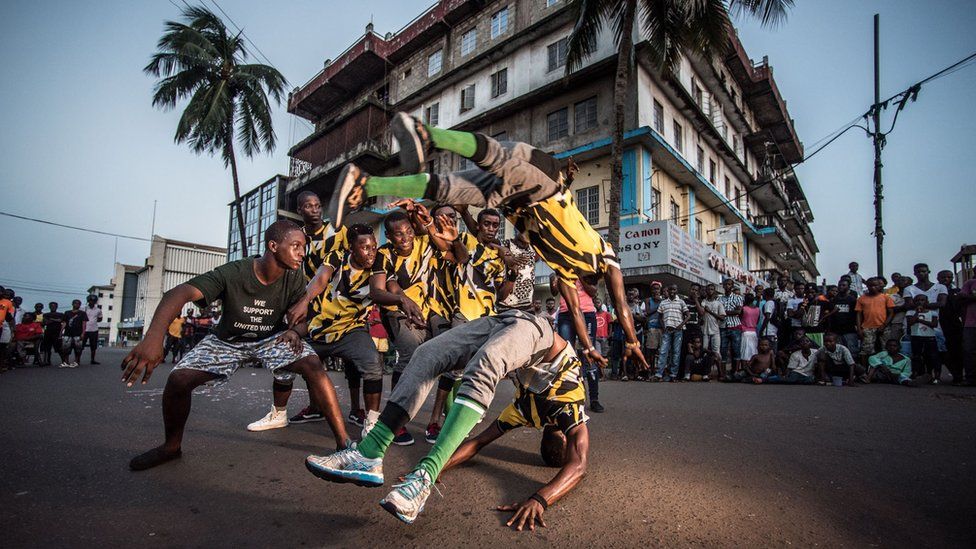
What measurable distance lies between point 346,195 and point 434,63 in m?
24.4

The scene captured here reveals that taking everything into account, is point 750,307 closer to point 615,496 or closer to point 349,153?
point 615,496

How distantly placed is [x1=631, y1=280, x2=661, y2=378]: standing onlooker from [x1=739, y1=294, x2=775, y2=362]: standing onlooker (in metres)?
1.54

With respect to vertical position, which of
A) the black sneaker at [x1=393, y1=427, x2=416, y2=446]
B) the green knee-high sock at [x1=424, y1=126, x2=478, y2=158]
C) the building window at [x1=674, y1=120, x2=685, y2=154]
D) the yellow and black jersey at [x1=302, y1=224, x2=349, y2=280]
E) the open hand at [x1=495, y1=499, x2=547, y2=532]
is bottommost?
the black sneaker at [x1=393, y1=427, x2=416, y2=446]

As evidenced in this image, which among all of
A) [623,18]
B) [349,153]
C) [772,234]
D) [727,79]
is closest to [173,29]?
[349,153]

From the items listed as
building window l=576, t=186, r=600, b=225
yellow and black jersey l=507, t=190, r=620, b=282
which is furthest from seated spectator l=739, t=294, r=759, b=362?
building window l=576, t=186, r=600, b=225

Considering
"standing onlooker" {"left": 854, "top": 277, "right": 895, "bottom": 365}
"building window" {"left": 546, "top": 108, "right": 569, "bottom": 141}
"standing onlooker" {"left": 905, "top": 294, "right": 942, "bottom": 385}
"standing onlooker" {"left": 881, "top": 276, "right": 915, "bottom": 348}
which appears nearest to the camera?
"standing onlooker" {"left": 905, "top": 294, "right": 942, "bottom": 385}

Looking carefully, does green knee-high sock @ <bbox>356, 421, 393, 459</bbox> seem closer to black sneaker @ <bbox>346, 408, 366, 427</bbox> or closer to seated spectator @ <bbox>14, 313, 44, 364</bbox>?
black sneaker @ <bbox>346, 408, 366, 427</bbox>

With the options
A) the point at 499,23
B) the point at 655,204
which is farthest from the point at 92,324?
the point at 499,23

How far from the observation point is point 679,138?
1984 centimetres

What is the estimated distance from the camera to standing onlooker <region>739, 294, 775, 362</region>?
892 centimetres

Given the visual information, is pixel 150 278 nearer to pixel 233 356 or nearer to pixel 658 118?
pixel 658 118

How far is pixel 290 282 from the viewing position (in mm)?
3432

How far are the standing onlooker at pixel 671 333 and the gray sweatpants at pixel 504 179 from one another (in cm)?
671

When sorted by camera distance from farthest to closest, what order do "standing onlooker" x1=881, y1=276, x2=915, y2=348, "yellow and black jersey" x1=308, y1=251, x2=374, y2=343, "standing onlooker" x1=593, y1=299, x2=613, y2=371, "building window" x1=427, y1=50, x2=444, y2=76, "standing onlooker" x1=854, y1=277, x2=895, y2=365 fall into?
"building window" x1=427, y1=50, x2=444, y2=76 → "standing onlooker" x1=593, y1=299, x2=613, y2=371 → "standing onlooker" x1=881, y1=276, x2=915, y2=348 → "standing onlooker" x1=854, y1=277, x2=895, y2=365 → "yellow and black jersey" x1=308, y1=251, x2=374, y2=343
